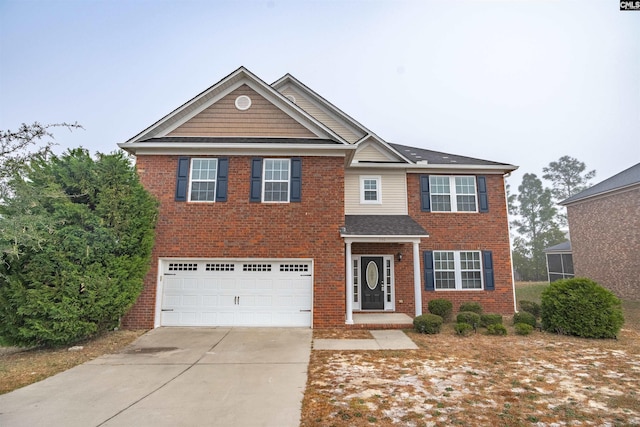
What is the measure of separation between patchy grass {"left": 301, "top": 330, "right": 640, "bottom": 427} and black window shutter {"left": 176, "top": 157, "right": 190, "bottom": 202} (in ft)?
20.9

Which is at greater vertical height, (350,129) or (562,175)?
(562,175)

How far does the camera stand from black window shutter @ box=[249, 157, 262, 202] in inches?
380

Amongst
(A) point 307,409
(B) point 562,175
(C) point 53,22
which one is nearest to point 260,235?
(A) point 307,409

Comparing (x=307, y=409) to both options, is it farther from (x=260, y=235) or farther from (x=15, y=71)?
(x=15, y=71)

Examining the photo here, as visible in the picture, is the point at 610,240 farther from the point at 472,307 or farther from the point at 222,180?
the point at 222,180

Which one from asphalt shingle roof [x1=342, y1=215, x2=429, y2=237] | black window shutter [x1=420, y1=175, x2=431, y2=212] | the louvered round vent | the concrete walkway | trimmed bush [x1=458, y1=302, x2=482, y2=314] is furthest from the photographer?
black window shutter [x1=420, y1=175, x2=431, y2=212]

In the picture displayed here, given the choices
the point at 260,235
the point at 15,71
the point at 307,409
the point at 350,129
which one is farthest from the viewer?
the point at 350,129

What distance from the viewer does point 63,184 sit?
758 centimetres

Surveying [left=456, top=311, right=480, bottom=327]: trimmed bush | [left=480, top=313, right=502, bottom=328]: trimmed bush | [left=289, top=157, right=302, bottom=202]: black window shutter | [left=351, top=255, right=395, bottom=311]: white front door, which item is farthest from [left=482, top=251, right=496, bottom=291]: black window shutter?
[left=289, top=157, right=302, bottom=202]: black window shutter

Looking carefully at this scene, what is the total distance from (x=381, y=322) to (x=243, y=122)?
8.12m

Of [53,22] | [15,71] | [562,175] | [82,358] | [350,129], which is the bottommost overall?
Answer: [82,358]

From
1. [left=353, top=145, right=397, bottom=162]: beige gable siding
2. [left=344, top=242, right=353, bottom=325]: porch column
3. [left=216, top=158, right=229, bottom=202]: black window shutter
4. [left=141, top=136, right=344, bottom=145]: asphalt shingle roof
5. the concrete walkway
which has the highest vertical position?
[left=353, top=145, right=397, bottom=162]: beige gable siding

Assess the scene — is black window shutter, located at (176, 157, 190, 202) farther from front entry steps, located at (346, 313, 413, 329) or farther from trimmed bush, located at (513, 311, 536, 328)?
trimmed bush, located at (513, 311, 536, 328)

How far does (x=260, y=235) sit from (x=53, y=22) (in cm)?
1098
